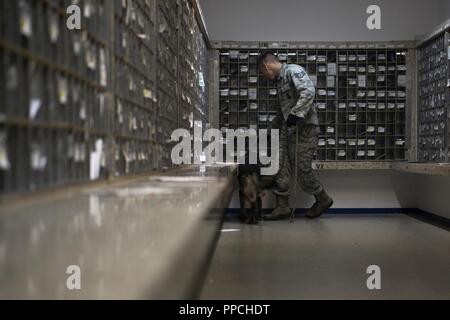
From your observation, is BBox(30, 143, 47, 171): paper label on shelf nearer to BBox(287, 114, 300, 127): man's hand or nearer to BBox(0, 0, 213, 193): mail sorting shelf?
BBox(0, 0, 213, 193): mail sorting shelf

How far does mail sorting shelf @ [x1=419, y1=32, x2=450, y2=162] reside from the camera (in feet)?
21.9

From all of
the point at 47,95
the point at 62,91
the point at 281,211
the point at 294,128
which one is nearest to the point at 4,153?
the point at 47,95

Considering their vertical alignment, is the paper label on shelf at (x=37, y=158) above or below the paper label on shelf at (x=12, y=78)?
below

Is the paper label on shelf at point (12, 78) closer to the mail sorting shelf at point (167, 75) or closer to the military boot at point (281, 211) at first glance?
the mail sorting shelf at point (167, 75)

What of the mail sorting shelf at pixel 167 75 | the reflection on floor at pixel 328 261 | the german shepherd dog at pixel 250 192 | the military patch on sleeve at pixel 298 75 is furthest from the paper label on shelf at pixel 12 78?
the military patch on sleeve at pixel 298 75

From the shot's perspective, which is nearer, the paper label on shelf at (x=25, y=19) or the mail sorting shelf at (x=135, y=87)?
the paper label on shelf at (x=25, y=19)

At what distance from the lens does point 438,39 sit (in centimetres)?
716

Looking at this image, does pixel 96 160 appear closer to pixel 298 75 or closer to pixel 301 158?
pixel 298 75

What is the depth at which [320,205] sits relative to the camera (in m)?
7.38

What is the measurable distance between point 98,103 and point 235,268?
2.52m

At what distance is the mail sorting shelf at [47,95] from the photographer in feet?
3.89

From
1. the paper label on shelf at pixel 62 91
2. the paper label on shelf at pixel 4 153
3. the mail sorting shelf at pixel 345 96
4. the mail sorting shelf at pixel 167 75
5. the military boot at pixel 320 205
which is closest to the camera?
the paper label on shelf at pixel 4 153

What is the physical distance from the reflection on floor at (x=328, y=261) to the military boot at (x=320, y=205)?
390 millimetres

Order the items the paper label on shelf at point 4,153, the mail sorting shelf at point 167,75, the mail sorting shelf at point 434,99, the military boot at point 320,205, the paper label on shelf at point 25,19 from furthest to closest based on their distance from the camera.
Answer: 1. the military boot at point 320,205
2. the mail sorting shelf at point 434,99
3. the mail sorting shelf at point 167,75
4. the paper label on shelf at point 25,19
5. the paper label on shelf at point 4,153
